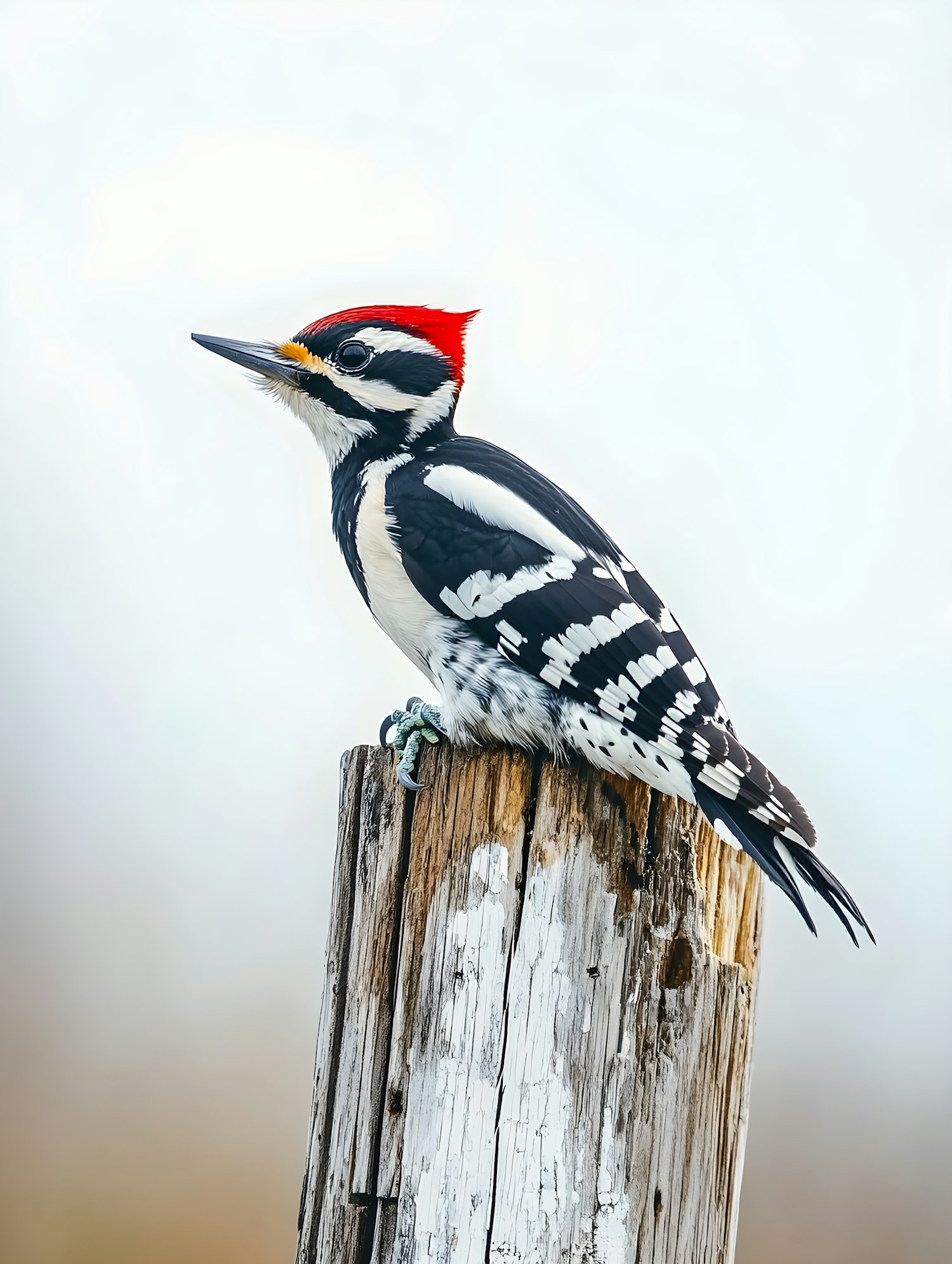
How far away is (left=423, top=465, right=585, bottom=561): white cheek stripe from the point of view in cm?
233

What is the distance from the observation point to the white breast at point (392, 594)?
2.38 meters

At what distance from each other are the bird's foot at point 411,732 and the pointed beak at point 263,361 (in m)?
0.85

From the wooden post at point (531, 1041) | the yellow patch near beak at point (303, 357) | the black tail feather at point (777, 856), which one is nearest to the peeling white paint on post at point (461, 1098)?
the wooden post at point (531, 1041)

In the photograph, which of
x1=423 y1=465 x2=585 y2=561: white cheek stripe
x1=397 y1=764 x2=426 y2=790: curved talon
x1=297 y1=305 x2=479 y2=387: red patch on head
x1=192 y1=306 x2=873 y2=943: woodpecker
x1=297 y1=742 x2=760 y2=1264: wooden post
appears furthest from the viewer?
x1=297 y1=305 x2=479 y2=387: red patch on head

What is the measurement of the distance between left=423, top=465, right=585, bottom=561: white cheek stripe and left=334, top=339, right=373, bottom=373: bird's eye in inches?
16.6

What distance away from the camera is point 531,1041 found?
170 centimetres

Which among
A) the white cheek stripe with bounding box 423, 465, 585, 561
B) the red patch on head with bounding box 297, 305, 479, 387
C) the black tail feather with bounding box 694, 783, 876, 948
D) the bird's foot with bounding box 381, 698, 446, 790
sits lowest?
the black tail feather with bounding box 694, 783, 876, 948

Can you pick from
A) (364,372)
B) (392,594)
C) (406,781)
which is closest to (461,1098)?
(406,781)

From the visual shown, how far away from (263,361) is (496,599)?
0.89 meters

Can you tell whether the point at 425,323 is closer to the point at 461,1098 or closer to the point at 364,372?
the point at 364,372

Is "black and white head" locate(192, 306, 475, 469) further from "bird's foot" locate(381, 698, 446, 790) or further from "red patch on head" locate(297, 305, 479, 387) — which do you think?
"bird's foot" locate(381, 698, 446, 790)

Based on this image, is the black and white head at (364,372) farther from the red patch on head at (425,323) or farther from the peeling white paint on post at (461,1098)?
the peeling white paint on post at (461,1098)

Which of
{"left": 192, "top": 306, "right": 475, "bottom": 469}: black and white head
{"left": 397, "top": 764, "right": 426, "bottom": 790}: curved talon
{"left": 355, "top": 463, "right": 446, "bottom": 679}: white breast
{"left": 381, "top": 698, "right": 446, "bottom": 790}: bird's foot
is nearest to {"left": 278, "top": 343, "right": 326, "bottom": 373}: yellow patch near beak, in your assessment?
{"left": 192, "top": 306, "right": 475, "bottom": 469}: black and white head

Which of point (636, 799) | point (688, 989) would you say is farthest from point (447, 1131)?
point (636, 799)
